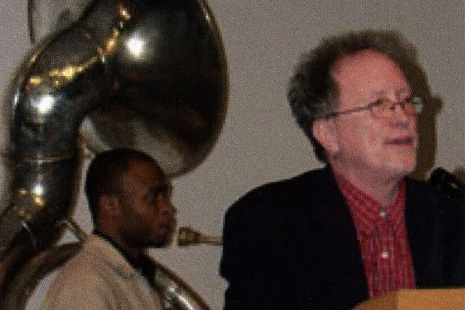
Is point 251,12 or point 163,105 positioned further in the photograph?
point 251,12

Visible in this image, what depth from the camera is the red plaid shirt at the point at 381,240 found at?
1.73 m

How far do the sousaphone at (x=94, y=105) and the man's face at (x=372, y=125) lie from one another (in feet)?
1.53

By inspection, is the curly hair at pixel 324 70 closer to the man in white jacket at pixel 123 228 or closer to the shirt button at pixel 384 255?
the shirt button at pixel 384 255

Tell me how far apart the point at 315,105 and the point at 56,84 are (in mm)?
527

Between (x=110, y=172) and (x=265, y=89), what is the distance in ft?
2.79

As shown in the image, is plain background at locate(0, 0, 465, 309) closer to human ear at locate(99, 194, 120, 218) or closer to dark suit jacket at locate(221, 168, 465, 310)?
human ear at locate(99, 194, 120, 218)

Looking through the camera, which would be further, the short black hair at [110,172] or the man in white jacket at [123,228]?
the short black hair at [110,172]

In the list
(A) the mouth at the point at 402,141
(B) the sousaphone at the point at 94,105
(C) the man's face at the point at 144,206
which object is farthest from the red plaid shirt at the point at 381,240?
(C) the man's face at the point at 144,206

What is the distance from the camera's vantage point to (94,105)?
223 centimetres

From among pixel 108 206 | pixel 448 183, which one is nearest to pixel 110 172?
pixel 108 206

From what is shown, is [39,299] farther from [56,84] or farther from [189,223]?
[56,84]

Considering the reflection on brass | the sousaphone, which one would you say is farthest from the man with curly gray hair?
the reflection on brass

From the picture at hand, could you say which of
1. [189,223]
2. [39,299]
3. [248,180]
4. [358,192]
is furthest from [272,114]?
[358,192]

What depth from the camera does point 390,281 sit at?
5.66 ft
